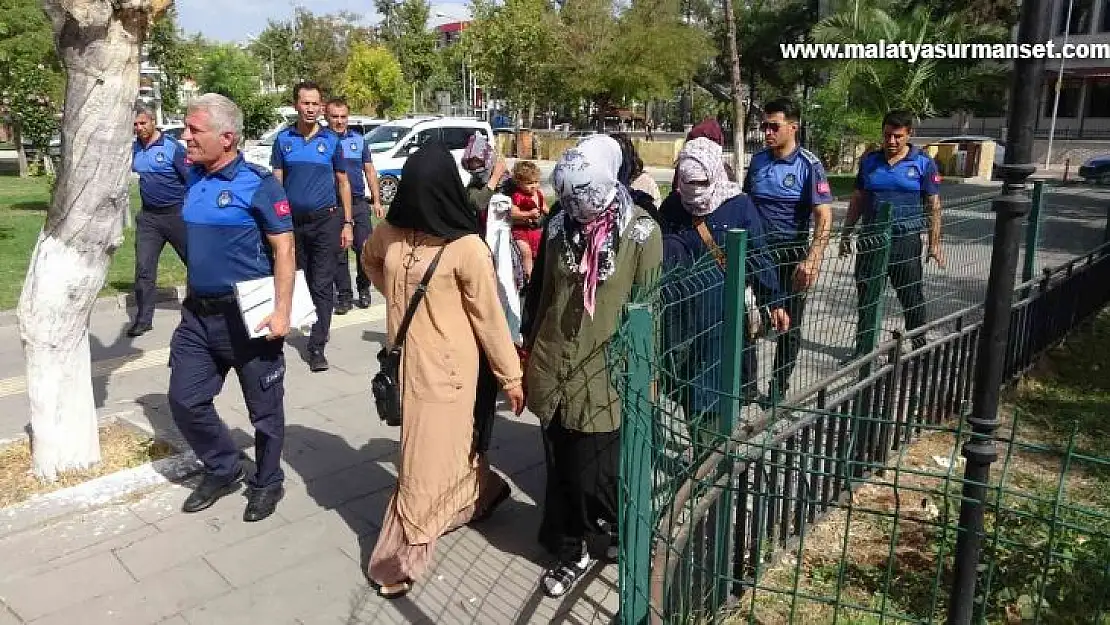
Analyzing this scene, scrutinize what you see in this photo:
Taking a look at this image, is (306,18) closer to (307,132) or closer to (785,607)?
(307,132)

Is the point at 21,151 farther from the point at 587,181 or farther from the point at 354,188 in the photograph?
the point at 587,181

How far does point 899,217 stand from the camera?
16.4ft

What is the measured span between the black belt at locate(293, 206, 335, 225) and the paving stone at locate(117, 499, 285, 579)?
2802 millimetres

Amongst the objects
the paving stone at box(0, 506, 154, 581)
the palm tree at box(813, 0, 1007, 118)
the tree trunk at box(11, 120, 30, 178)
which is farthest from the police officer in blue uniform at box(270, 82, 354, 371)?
the tree trunk at box(11, 120, 30, 178)

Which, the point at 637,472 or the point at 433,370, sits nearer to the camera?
the point at 637,472

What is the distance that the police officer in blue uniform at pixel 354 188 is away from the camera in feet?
24.2

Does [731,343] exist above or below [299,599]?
above

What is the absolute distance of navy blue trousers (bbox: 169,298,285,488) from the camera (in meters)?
3.60

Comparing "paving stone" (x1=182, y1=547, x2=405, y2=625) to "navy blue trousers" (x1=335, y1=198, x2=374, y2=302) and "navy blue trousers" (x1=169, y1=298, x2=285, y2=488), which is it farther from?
"navy blue trousers" (x1=335, y1=198, x2=374, y2=302)

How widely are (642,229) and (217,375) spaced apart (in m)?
1.99

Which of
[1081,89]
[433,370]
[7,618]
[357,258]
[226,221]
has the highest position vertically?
[1081,89]

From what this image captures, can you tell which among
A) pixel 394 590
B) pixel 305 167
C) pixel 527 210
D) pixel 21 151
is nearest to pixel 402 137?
pixel 21 151

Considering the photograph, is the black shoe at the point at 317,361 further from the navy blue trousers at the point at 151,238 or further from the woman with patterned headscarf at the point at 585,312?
the woman with patterned headscarf at the point at 585,312

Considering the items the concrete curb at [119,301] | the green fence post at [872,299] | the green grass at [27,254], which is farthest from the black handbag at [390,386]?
the concrete curb at [119,301]
